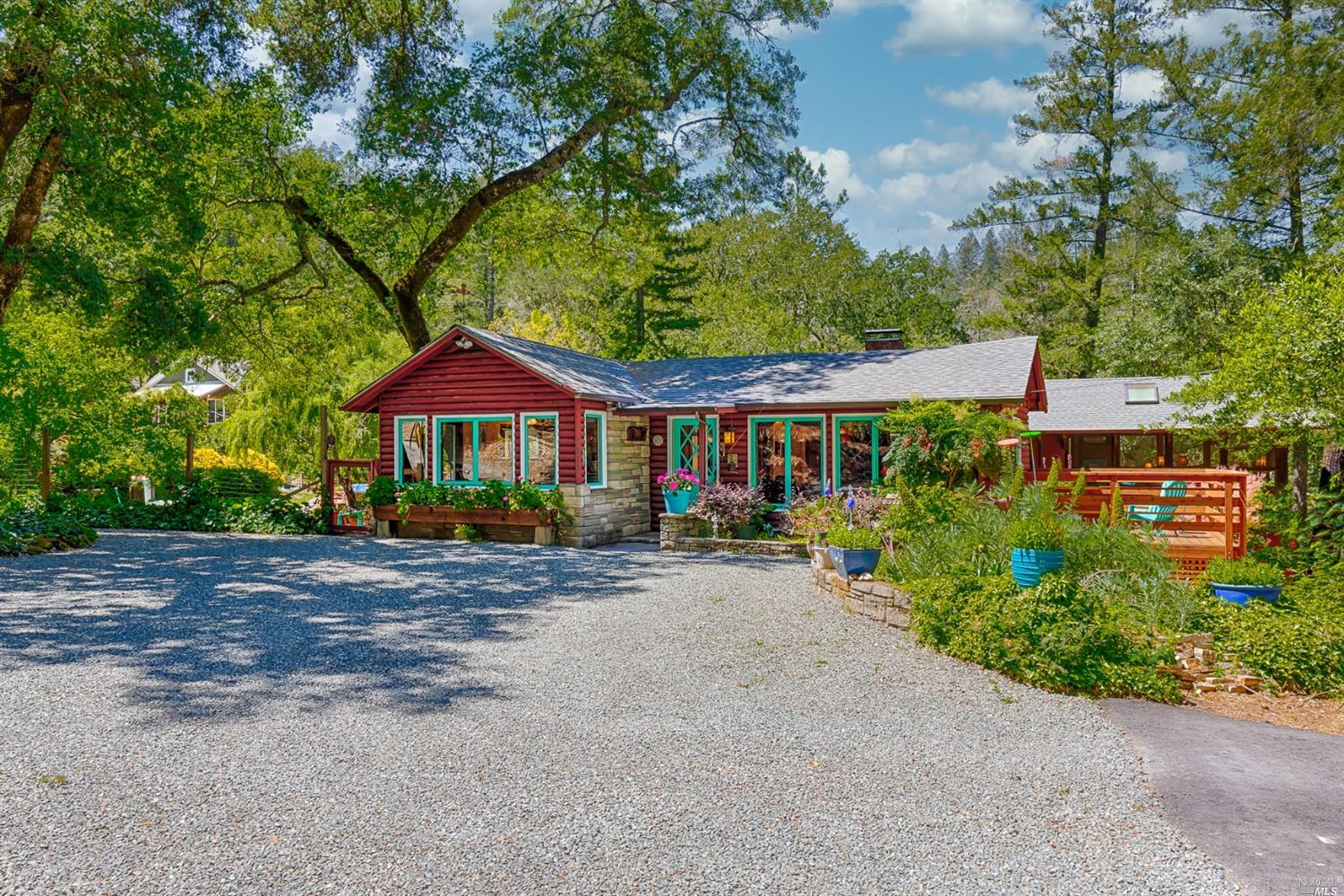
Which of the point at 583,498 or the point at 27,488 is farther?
the point at 27,488

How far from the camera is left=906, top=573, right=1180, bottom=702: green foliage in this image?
6043 millimetres

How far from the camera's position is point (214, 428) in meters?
26.4

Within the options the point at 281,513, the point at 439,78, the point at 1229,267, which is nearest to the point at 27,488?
the point at 281,513

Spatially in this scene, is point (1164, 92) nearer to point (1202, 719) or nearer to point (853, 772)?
point (1202, 719)

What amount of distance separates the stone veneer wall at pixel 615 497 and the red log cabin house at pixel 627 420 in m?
0.03

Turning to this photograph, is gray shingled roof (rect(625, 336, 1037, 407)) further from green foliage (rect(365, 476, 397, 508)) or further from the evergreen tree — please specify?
the evergreen tree

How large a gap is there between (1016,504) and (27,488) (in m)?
19.1

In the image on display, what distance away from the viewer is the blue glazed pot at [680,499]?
14.7m

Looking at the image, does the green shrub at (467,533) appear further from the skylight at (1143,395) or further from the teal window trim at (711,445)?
the skylight at (1143,395)

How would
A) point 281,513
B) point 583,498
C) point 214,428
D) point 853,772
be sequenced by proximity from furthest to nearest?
point 214,428, point 281,513, point 583,498, point 853,772

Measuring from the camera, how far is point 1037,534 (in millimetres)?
7262

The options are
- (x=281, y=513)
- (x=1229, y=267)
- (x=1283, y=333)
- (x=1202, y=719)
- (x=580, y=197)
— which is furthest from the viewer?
(x=1229, y=267)

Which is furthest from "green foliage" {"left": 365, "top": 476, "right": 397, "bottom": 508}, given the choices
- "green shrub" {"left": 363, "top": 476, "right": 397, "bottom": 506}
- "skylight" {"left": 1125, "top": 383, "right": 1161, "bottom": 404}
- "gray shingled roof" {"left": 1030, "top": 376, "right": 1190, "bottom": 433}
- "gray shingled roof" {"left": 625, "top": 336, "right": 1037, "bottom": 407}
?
"skylight" {"left": 1125, "top": 383, "right": 1161, "bottom": 404}

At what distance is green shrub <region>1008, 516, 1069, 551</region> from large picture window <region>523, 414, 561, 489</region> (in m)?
9.06
